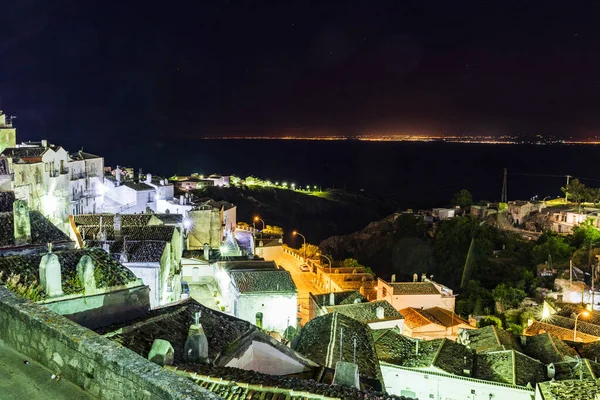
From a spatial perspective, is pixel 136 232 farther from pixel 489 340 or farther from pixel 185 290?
pixel 489 340

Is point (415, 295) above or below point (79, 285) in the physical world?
below

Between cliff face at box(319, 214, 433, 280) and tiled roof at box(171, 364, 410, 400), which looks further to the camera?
cliff face at box(319, 214, 433, 280)

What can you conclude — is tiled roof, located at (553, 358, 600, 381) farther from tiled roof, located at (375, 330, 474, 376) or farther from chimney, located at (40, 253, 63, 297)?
chimney, located at (40, 253, 63, 297)

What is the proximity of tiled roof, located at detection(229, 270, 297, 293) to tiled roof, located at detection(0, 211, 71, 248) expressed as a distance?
771 centimetres

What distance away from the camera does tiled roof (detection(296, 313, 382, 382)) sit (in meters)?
14.7

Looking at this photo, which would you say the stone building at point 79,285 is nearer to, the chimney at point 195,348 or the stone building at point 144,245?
the chimney at point 195,348

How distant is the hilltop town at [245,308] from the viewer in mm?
5266

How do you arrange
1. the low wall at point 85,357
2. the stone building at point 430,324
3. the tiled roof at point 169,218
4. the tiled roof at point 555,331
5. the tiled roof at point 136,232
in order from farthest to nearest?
the tiled roof at point 169,218
the stone building at point 430,324
the tiled roof at point 555,331
the tiled roof at point 136,232
the low wall at point 85,357

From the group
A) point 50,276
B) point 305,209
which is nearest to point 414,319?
point 50,276

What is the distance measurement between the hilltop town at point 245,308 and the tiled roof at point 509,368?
0.07 m

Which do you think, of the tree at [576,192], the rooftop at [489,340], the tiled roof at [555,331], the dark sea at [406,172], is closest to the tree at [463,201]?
the tree at [576,192]

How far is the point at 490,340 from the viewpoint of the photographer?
821 inches

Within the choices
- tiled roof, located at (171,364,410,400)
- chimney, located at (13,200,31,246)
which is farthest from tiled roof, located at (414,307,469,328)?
tiled roof, located at (171,364,410,400)

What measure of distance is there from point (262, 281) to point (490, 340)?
9489mm
